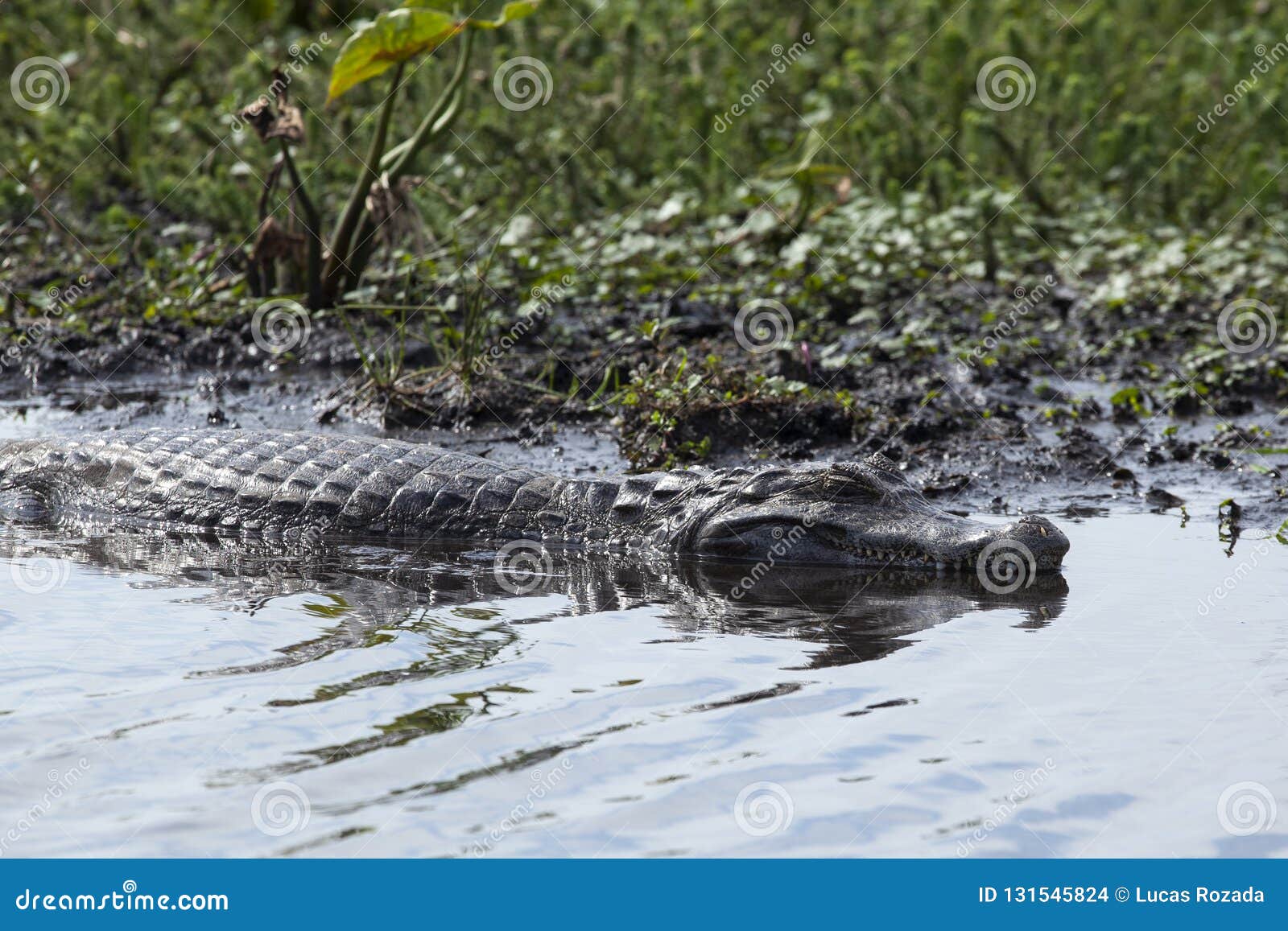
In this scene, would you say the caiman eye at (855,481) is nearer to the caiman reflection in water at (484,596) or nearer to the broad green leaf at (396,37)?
the caiman reflection in water at (484,596)

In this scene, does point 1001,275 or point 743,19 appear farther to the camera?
point 743,19

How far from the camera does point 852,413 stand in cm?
691

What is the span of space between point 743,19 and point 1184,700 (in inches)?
427

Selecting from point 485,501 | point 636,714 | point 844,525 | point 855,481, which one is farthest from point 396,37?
point 636,714

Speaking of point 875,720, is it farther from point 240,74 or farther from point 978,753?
point 240,74

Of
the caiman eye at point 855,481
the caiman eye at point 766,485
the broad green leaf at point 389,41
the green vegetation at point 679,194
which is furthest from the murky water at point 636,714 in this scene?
the broad green leaf at point 389,41

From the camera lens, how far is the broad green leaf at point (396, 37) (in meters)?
6.63

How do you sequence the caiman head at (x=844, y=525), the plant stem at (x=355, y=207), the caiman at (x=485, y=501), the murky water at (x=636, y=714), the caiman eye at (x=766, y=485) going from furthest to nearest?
1. the plant stem at (x=355, y=207)
2. the caiman eye at (x=766, y=485)
3. the caiman at (x=485, y=501)
4. the caiman head at (x=844, y=525)
5. the murky water at (x=636, y=714)

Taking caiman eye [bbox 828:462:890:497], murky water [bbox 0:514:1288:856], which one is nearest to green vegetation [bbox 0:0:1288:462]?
caiman eye [bbox 828:462:890:497]

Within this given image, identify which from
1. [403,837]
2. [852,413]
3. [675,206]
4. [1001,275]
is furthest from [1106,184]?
[403,837]

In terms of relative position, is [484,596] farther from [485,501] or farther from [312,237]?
[312,237]

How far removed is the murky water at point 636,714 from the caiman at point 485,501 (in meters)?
0.30

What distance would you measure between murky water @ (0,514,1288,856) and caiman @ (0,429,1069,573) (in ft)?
0.99
